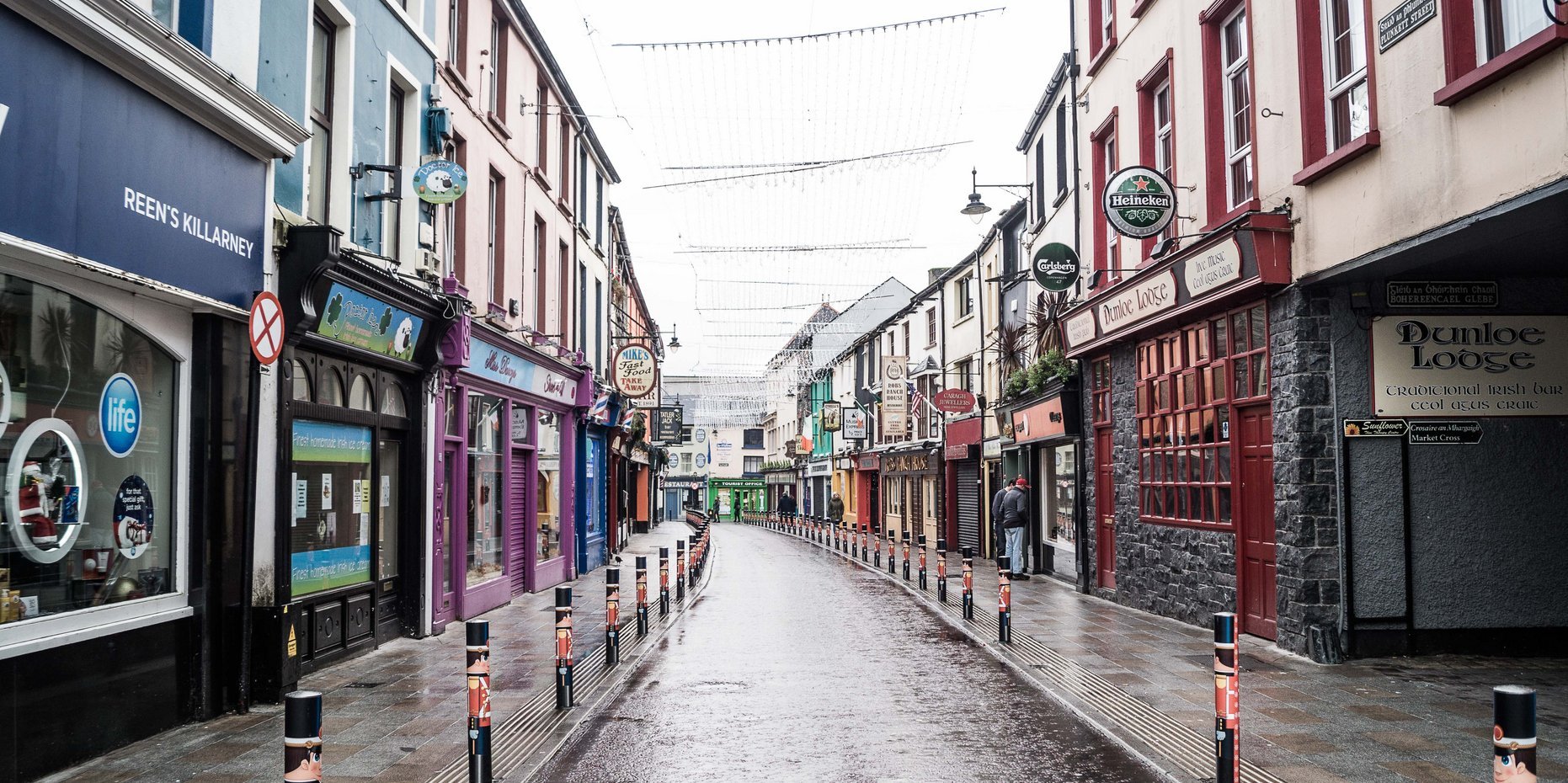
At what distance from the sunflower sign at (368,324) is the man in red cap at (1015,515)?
11721mm

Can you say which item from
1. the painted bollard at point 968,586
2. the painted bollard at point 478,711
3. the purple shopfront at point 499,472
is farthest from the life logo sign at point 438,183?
the painted bollard at point 968,586

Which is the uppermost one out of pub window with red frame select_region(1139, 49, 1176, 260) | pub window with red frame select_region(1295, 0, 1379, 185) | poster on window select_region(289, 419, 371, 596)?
pub window with red frame select_region(1139, 49, 1176, 260)

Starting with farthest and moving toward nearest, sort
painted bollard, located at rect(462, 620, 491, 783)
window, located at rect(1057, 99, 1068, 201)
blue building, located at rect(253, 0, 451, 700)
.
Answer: window, located at rect(1057, 99, 1068, 201)
blue building, located at rect(253, 0, 451, 700)
painted bollard, located at rect(462, 620, 491, 783)

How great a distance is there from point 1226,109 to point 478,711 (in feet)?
36.6

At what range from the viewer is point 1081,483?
18750 millimetres

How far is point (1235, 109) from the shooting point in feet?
44.0

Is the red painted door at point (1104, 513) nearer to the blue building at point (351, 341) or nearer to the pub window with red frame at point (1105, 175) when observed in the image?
the pub window with red frame at point (1105, 175)

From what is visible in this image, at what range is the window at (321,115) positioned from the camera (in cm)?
1116

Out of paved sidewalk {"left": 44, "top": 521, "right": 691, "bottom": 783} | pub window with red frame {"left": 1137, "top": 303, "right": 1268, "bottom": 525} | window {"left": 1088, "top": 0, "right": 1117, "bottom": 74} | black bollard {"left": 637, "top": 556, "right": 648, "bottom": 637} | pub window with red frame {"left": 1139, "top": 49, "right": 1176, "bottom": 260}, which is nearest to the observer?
paved sidewalk {"left": 44, "top": 521, "right": 691, "bottom": 783}

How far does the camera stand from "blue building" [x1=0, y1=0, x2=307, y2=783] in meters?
6.71

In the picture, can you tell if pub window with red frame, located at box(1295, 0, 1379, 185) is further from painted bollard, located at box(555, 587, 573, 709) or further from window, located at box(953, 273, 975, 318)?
window, located at box(953, 273, 975, 318)

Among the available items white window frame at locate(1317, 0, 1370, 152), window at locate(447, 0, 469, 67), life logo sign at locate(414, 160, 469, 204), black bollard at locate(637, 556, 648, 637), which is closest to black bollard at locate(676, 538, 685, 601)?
black bollard at locate(637, 556, 648, 637)

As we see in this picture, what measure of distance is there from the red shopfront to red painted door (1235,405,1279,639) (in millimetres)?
16

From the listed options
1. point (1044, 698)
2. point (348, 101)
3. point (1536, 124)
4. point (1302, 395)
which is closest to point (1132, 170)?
point (1302, 395)
